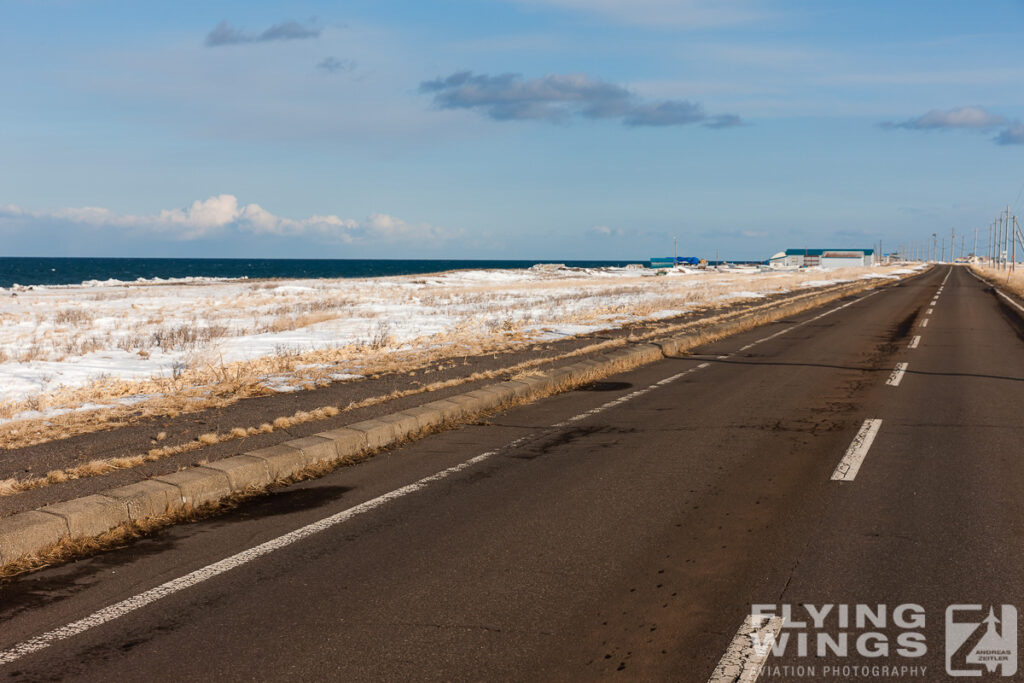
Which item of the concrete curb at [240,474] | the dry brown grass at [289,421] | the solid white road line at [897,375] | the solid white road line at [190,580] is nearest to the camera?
the solid white road line at [190,580]

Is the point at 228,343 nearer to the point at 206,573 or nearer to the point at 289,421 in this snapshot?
the point at 289,421

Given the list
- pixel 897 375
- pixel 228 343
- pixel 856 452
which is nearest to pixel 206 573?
pixel 856 452

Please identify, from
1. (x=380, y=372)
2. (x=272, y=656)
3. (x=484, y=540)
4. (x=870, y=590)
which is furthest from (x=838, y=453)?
(x=380, y=372)

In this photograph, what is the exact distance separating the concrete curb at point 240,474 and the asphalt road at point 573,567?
1.13 feet

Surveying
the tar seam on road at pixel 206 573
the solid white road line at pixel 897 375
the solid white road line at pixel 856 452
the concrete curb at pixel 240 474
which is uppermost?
the concrete curb at pixel 240 474

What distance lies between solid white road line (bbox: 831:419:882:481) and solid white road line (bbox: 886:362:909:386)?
3.47 m

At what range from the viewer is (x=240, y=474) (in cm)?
657

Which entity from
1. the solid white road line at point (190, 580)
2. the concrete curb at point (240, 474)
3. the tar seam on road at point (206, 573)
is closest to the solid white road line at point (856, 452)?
the tar seam on road at point (206, 573)

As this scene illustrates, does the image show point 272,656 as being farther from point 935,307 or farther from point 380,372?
point 935,307

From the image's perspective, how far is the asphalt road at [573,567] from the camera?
12.1ft

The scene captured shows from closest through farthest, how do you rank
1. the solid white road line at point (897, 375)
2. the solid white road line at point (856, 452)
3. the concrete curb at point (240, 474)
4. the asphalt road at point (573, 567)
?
the asphalt road at point (573, 567)
the concrete curb at point (240, 474)
the solid white road line at point (856, 452)
the solid white road line at point (897, 375)

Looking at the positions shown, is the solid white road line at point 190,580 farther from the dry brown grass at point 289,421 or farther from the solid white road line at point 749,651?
the solid white road line at point 749,651

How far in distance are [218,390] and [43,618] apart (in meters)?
7.20

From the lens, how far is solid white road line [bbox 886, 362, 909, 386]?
40.5 ft
